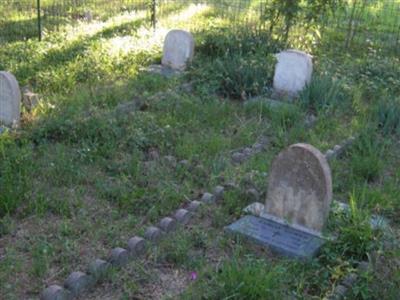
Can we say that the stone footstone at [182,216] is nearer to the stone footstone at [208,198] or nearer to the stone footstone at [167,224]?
the stone footstone at [167,224]

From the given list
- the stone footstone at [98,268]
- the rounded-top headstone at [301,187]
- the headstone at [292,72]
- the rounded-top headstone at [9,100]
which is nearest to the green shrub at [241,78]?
the headstone at [292,72]

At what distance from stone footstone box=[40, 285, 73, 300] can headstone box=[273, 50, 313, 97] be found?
457 cm

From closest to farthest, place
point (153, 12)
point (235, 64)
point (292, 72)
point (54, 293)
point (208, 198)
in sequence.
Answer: point (54, 293) → point (208, 198) → point (292, 72) → point (235, 64) → point (153, 12)

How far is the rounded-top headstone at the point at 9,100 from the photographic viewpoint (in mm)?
5957

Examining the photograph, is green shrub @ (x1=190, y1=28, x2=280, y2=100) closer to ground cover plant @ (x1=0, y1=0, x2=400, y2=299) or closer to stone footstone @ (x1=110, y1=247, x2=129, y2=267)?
ground cover plant @ (x1=0, y1=0, x2=400, y2=299)

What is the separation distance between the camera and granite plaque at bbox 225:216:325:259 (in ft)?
13.5

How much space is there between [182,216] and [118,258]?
2.37 ft

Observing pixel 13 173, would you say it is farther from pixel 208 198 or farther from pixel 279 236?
pixel 279 236

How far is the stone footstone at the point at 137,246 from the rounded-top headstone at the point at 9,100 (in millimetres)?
2500

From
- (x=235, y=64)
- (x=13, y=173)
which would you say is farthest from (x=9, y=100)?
(x=235, y=64)

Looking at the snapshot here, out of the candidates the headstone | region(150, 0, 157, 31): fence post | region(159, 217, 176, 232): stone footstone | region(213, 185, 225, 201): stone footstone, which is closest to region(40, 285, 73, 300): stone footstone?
region(159, 217, 176, 232): stone footstone

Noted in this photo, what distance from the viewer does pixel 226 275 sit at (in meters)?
3.62

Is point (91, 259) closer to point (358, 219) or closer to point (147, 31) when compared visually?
point (358, 219)

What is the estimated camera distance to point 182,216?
4.46 m
